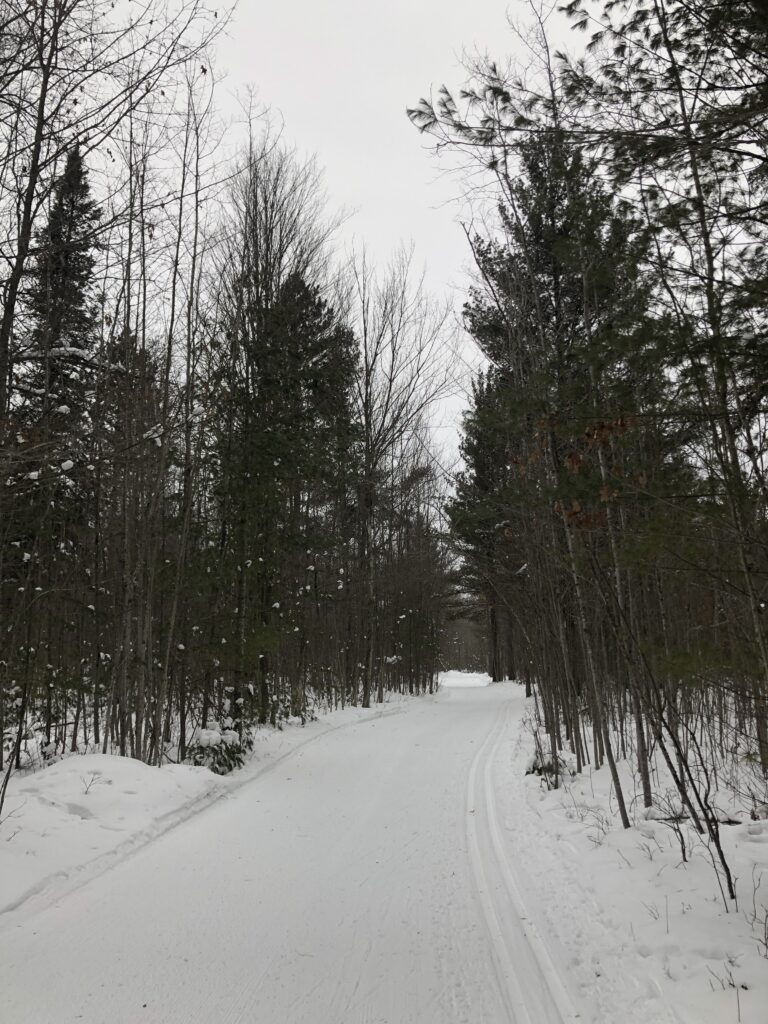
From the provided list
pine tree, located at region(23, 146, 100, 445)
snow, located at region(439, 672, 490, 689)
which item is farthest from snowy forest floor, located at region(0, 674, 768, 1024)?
snow, located at region(439, 672, 490, 689)

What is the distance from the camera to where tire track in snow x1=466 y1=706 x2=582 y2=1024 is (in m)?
3.01

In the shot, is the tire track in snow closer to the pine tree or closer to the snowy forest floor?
the snowy forest floor

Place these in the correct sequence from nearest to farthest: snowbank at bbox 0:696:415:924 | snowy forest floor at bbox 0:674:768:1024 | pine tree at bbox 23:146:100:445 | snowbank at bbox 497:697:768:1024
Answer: snowbank at bbox 497:697:768:1024
snowy forest floor at bbox 0:674:768:1024
pine tree at bbox 23:146:100:445
snowbank at bbox 0:696:415:924

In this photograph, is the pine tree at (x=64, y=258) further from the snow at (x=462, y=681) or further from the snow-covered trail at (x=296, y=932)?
the snow at (x=462, y=681)

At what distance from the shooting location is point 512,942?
3721 mm

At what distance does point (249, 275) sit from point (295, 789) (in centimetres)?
989

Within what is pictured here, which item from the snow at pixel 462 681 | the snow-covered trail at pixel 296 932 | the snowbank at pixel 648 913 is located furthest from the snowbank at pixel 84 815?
the snow at pixel 462 681

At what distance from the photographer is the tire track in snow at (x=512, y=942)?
3010 mm

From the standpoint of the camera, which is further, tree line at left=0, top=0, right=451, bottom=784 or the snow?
the snow

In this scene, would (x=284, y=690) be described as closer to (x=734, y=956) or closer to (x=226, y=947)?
(x=226, y=947)

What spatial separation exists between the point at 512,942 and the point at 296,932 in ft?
4.22

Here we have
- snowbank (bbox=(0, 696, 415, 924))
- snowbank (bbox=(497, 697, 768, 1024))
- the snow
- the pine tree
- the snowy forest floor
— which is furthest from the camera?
the snow

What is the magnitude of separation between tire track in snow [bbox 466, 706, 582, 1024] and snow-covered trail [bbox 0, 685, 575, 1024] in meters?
0.01

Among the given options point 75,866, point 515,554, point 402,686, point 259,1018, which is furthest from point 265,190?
point 402,686
